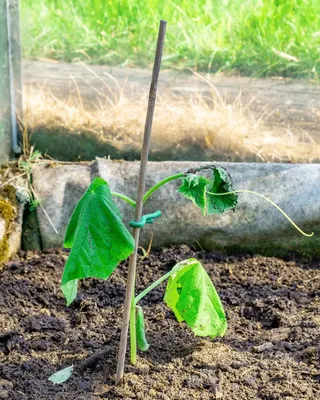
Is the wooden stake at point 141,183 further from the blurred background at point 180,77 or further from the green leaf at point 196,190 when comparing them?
the blurred background at point 180,77

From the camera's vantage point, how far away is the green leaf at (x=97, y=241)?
66.5 inches

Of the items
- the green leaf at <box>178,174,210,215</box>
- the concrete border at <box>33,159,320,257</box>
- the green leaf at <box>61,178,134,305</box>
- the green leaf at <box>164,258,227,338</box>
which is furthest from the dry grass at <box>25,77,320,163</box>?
the green leaf at <box>61,178,134,305</box>

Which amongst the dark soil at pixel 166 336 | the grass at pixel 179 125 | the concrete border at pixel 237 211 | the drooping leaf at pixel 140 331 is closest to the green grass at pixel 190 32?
the grass at pixel 179 125

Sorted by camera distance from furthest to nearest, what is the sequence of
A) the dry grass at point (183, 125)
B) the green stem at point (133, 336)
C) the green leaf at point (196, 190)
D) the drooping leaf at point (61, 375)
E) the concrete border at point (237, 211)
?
1. the dry grass at point (183, 125)
2. the concrete border at point (237, 211)
3. the drooping leaf at point (61, 375)
4. the green stem at point (133, 336)
5. the green leaf at point (196, 190)

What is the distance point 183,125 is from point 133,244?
5.71 ft

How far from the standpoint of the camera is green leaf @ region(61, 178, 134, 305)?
5.54 ft

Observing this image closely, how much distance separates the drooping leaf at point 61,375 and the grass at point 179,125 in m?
1.54

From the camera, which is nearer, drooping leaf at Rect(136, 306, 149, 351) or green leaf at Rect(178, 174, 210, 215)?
green leaf at Rect(178, 174, 210, 215)

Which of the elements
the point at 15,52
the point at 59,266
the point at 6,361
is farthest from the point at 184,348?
the point at 15,52

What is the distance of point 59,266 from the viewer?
9.91ft

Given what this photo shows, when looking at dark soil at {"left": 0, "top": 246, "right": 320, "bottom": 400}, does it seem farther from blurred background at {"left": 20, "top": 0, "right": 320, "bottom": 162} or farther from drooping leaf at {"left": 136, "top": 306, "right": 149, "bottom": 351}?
blurred background at {"left": 20, "top": 0, "right": 320, "bottom": 162}

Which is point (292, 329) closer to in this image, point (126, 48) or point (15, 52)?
point (126, 48)

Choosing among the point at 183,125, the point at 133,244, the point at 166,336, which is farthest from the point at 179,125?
the point at 133,244

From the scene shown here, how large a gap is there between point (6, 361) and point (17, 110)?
63.7 inches
